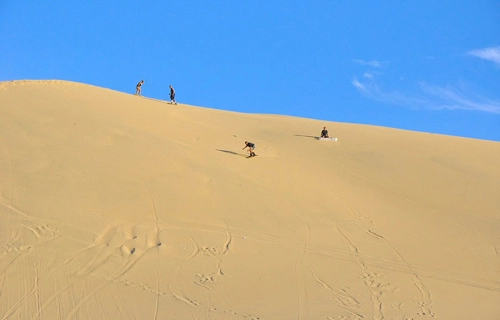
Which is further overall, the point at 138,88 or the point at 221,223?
the point at 138,88

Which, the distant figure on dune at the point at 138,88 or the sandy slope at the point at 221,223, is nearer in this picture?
the sandy slope at the point at 221,223

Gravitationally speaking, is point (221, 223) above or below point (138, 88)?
below

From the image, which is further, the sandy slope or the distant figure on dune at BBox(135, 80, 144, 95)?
the distant figure on dune at BBox(135, 80, 144, 95)

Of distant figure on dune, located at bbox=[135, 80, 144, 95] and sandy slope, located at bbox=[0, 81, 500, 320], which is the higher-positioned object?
distant figure on dune, located at bbox=[135, 80, 144, 95]

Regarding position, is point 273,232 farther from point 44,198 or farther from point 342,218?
point 44,198

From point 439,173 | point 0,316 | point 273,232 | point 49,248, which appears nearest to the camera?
point 0,316

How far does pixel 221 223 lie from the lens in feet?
37.0

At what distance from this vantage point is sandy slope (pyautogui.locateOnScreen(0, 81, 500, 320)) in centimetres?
851

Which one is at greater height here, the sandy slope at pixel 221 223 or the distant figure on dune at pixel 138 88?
the distant figure on dune at pixel 138 88

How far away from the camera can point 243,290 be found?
8.84m

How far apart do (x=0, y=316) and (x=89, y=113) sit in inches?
411

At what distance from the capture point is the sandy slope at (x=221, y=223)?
851 centimetres

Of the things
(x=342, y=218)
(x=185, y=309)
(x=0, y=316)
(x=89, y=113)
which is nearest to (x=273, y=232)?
(x=342, y=218)

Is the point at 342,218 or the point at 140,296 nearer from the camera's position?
the point at 140,296
